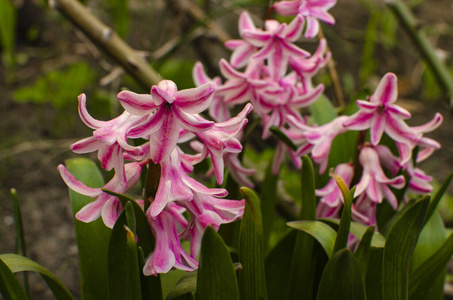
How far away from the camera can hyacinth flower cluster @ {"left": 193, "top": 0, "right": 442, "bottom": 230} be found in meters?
0.92

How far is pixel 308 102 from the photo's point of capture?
3.35 ft

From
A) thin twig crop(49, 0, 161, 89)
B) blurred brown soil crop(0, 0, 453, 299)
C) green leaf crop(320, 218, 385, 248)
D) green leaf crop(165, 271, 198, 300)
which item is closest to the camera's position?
green leaf crop(165, 271, 198, 300)

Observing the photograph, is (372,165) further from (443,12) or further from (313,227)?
(443,12)

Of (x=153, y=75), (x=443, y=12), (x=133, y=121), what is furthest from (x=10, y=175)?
(x=443, y=12)

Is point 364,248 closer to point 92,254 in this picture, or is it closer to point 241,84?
point 241,84

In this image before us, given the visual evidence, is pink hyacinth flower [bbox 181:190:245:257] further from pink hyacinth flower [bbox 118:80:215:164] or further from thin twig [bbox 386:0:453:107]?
thin twig [bbox 386:0:453:107]

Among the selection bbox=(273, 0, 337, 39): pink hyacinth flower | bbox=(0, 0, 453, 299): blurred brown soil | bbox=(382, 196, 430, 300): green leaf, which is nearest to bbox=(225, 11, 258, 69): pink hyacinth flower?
bbox=(273, 0, 337, 39): pink hyacinth flower

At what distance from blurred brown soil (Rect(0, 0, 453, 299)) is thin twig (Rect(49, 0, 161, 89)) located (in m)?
0.45

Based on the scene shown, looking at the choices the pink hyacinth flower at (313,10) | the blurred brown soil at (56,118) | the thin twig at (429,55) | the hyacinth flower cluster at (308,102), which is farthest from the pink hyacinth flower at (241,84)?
the thin twig at (429,55)

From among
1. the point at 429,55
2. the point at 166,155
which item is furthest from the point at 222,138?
the point at 429,55

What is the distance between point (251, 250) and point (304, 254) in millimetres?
218

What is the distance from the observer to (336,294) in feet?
2.40

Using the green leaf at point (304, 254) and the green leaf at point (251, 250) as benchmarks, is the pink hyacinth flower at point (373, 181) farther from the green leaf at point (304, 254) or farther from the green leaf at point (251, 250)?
the green leaf at point (251, 250)

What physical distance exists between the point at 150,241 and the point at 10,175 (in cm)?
173
